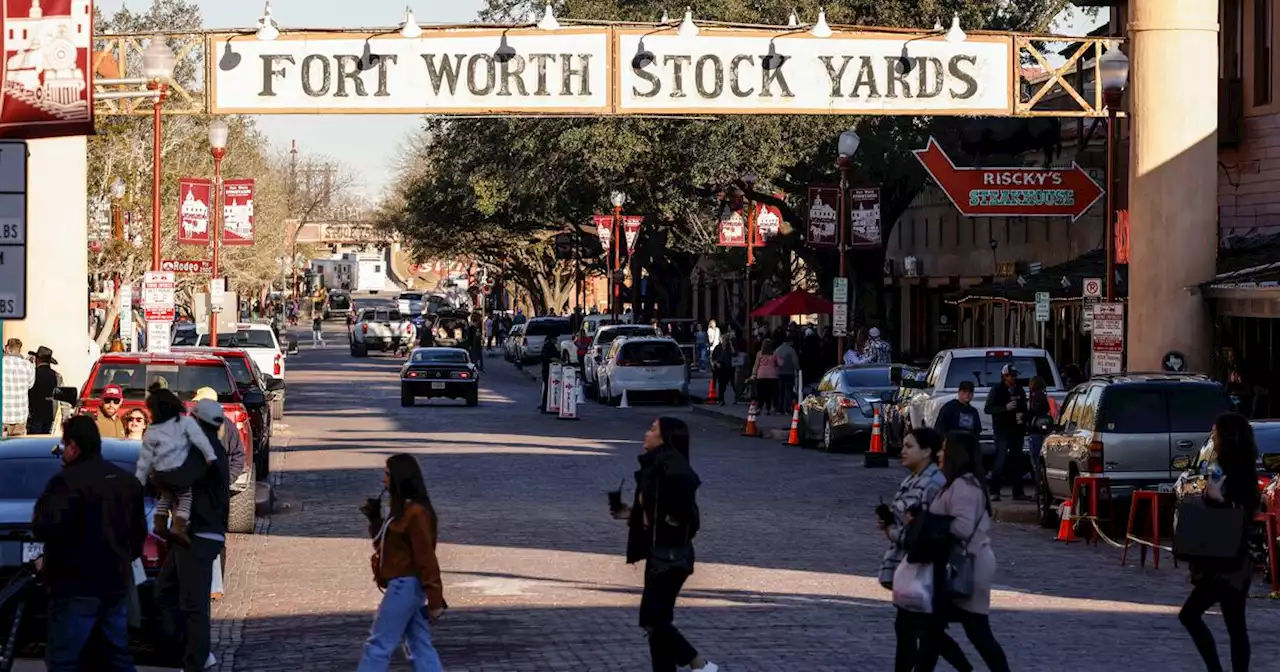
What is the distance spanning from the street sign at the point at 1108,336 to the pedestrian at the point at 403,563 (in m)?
16.8

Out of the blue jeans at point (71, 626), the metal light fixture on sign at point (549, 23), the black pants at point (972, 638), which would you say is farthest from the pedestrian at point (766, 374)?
the blue jeans at point (71, 626)

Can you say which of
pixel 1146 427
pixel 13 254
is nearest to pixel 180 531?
pixel 13 254

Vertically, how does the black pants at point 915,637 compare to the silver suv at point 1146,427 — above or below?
→ below

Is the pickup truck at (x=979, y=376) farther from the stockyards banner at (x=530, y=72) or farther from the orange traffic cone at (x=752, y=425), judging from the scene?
the orange traffic cone at (x=752, y=425)

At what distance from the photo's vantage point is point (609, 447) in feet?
117

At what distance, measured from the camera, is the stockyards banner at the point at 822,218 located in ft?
140

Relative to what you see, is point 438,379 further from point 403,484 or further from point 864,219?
point 403,484

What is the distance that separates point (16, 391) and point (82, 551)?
52.4ft

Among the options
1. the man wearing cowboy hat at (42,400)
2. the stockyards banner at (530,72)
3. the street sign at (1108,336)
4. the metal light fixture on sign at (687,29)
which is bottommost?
the man wearing cowboy hat at (42,400)

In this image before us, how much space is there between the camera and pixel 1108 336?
25984 mm

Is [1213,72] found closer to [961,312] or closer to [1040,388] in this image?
[1040,388]

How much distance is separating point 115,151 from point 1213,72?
32.3 metres

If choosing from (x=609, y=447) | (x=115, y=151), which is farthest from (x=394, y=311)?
(x=609, y=447)

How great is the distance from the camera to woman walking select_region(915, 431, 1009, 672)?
34.8 ft
